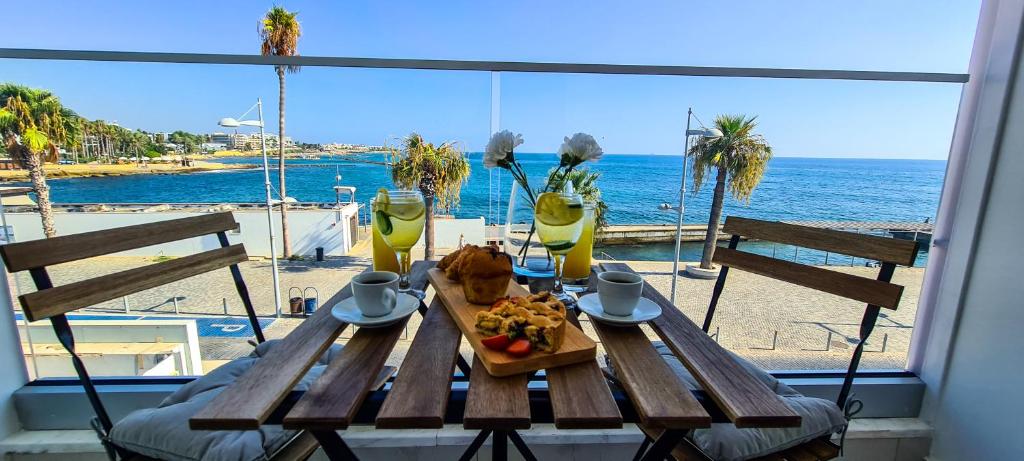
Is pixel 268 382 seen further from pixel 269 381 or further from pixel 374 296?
pixel 374 296

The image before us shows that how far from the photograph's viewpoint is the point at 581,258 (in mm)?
1131

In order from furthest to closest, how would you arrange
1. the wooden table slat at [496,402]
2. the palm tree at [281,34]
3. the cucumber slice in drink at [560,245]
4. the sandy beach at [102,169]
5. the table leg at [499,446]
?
the palm tree at [281,34]
the sandy beach at [102,169]
the cucumber slice in drink at [560,245]
the table leg at [499,446]
the wooden table slat at [496,402]

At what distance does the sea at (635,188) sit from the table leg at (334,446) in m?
0.72

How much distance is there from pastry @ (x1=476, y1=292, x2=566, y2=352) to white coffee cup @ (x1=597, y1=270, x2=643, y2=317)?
0.12 m

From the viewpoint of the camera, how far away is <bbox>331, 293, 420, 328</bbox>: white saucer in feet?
2.47

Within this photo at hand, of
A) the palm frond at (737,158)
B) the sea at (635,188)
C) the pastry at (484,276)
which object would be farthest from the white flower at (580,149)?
the palm frond at (737,158)

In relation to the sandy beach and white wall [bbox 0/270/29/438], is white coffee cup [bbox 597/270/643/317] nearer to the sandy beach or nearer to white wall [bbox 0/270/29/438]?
white wall [bbox 0/270/29/438]

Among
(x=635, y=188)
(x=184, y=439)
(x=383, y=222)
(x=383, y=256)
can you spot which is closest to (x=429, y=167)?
(x=383, y=256)

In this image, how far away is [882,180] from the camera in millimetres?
24688

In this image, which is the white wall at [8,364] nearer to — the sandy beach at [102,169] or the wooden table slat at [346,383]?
the sandy beach at [102,169]

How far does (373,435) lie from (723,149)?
6.33m

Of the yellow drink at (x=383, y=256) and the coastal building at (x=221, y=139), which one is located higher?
the coastal building at (x=221, y=139)

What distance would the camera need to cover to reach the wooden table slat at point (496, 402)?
1.53 feet


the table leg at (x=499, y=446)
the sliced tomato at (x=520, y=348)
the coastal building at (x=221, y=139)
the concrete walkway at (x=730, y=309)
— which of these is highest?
the coastal building at (x=221, y=139)
